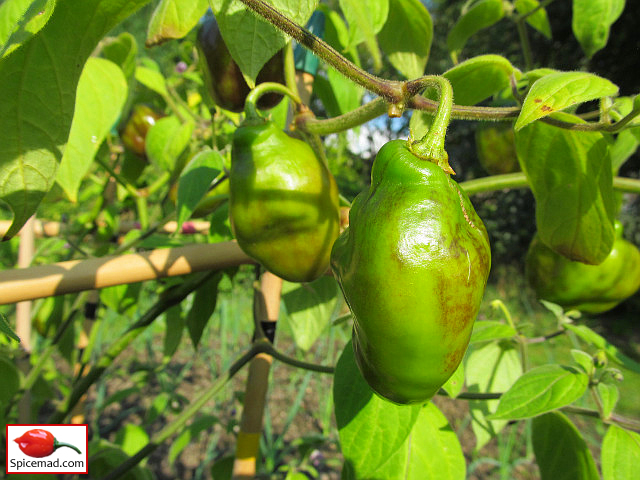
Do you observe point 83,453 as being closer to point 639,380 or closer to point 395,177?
point 395,177

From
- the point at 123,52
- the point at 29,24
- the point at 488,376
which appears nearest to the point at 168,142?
the point at 123,52

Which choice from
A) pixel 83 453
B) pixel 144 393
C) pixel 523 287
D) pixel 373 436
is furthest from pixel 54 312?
pixel 523 287

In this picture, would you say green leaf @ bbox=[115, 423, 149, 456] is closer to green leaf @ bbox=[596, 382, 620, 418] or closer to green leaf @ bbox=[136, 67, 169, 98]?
green leaf @ bbox=[136, 67, 169, 98]

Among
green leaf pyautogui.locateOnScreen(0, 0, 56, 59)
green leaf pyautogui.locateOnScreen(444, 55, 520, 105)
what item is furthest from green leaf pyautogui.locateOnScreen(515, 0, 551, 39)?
green leaf pyautogui.locateOnScreen(0, 0, 56, 59)

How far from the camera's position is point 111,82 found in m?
0.47

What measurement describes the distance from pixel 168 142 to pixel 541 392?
1.90 ft

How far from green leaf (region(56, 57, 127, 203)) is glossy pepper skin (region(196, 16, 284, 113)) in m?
0.11

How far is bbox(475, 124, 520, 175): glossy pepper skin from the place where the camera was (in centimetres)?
85

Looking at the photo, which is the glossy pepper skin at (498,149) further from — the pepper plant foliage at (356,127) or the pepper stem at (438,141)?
the pepper stem at (438,141)

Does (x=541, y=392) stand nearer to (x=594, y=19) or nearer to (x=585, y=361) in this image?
(x=585, y=361)

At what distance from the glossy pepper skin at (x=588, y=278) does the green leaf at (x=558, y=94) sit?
381mm

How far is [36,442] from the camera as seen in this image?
1.94 ft

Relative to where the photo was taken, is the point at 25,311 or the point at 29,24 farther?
the point at 25,311

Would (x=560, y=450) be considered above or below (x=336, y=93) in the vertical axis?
below
